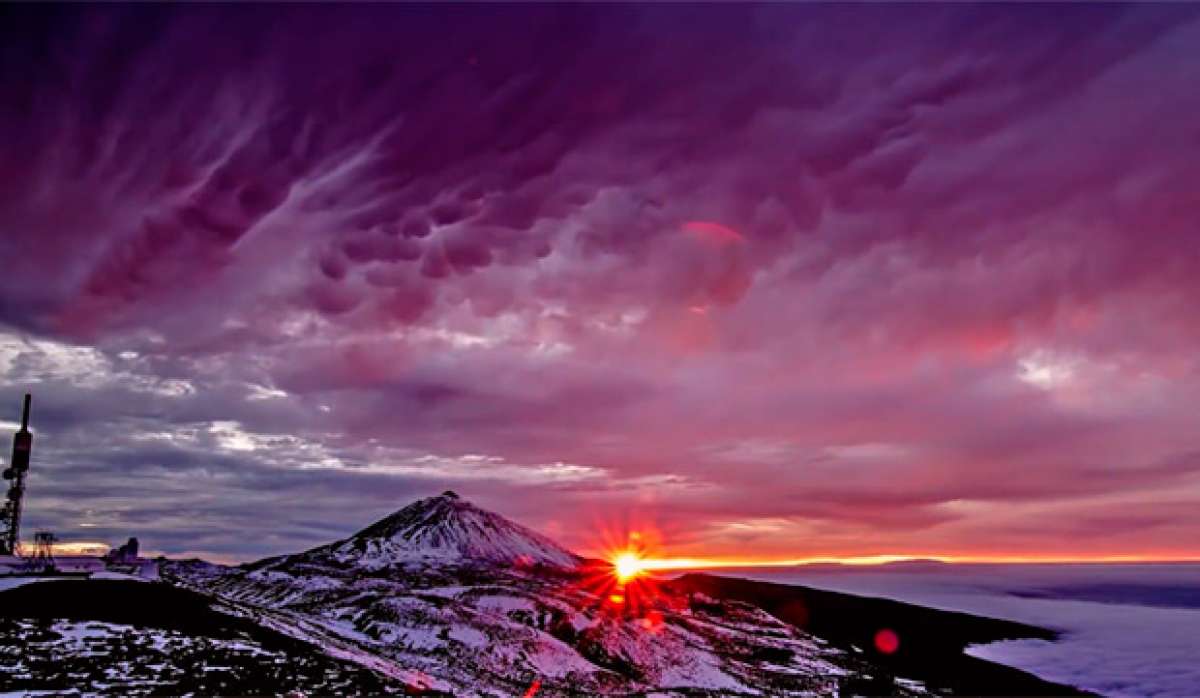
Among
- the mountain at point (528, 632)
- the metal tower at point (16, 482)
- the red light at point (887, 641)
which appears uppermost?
the metal tower at point (16, 482)

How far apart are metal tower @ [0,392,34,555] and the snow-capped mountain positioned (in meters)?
82.5

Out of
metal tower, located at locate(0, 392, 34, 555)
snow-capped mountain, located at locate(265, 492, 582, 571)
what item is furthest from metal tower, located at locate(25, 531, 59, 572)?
snow-capped mountain, located at locate(265, 492, 582, 571)

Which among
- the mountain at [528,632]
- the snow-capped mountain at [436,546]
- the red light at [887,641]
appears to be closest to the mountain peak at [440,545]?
the snow-capped mountain at [436,546]

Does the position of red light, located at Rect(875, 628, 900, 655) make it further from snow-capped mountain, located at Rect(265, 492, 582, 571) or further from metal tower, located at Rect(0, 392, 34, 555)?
metal tower, located at Rect(0, 392, 34, 555)

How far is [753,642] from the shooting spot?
354 ft

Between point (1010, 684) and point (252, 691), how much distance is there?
105 m

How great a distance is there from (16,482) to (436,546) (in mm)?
109085

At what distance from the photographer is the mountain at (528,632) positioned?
235 feet

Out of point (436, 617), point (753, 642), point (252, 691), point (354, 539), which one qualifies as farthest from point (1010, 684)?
point (354, 539)

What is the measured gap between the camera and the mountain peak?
166625 millimetres

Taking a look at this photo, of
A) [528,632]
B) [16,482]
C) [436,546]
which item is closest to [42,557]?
[16,482]

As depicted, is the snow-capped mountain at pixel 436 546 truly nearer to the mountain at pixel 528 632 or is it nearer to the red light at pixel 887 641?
the mountain at pixel 528 632

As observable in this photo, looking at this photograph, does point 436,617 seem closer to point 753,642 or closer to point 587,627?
point 587,627

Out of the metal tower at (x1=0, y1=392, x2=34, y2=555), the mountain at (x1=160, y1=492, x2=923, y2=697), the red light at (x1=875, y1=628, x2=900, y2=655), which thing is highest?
the metal tower at (x1=0, y1=392, x2=34, y2=555)
